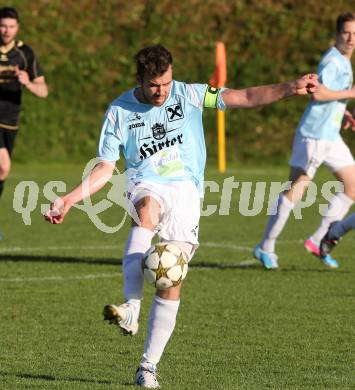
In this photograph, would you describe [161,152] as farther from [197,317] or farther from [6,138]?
[6,138]

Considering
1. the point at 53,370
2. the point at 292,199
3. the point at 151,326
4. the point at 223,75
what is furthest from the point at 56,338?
the point at 223,75

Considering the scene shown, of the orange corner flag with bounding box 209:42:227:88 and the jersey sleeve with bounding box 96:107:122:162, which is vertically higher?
the jersey sleeve with bounding box 96:107:122:162

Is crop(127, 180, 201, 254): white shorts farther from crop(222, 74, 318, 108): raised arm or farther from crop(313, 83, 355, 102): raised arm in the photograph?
crop(313, 83, 355, 102): raised arm

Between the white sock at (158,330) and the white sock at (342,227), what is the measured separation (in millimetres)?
4754

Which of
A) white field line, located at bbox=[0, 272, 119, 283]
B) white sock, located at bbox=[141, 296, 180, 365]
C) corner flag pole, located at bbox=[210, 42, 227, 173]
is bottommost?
corner flag pole, located at bbox=[210, 42, 227, 173]

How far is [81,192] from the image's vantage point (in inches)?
256

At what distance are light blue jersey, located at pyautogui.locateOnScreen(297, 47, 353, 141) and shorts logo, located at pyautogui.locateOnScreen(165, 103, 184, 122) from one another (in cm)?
454

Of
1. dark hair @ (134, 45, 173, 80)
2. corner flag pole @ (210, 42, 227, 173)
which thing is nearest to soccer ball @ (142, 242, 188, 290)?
dark hair @ (134, 45, 173, 80)

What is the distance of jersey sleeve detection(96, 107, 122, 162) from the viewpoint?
682 cm

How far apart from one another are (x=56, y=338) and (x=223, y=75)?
50.9ft

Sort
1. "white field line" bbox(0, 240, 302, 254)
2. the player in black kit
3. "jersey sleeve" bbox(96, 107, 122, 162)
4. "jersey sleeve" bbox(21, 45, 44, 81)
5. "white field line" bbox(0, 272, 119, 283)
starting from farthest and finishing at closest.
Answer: "jersey sleeve" bbox(21, 45, 44, 81) → the player in black kit → "white field line" bbox(0, 240, 302, 254) → "white field line" bbox(0, 272, 119, 283) → "jersey sleeve" bbox(96, 107, 122, 162)

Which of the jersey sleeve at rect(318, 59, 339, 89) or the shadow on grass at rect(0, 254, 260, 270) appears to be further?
the shadow on grass at rect(0, 254, 260, 270)

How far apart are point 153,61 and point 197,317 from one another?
113 inches

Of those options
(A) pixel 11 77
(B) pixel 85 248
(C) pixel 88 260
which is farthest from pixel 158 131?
(A) pixel 11 77
